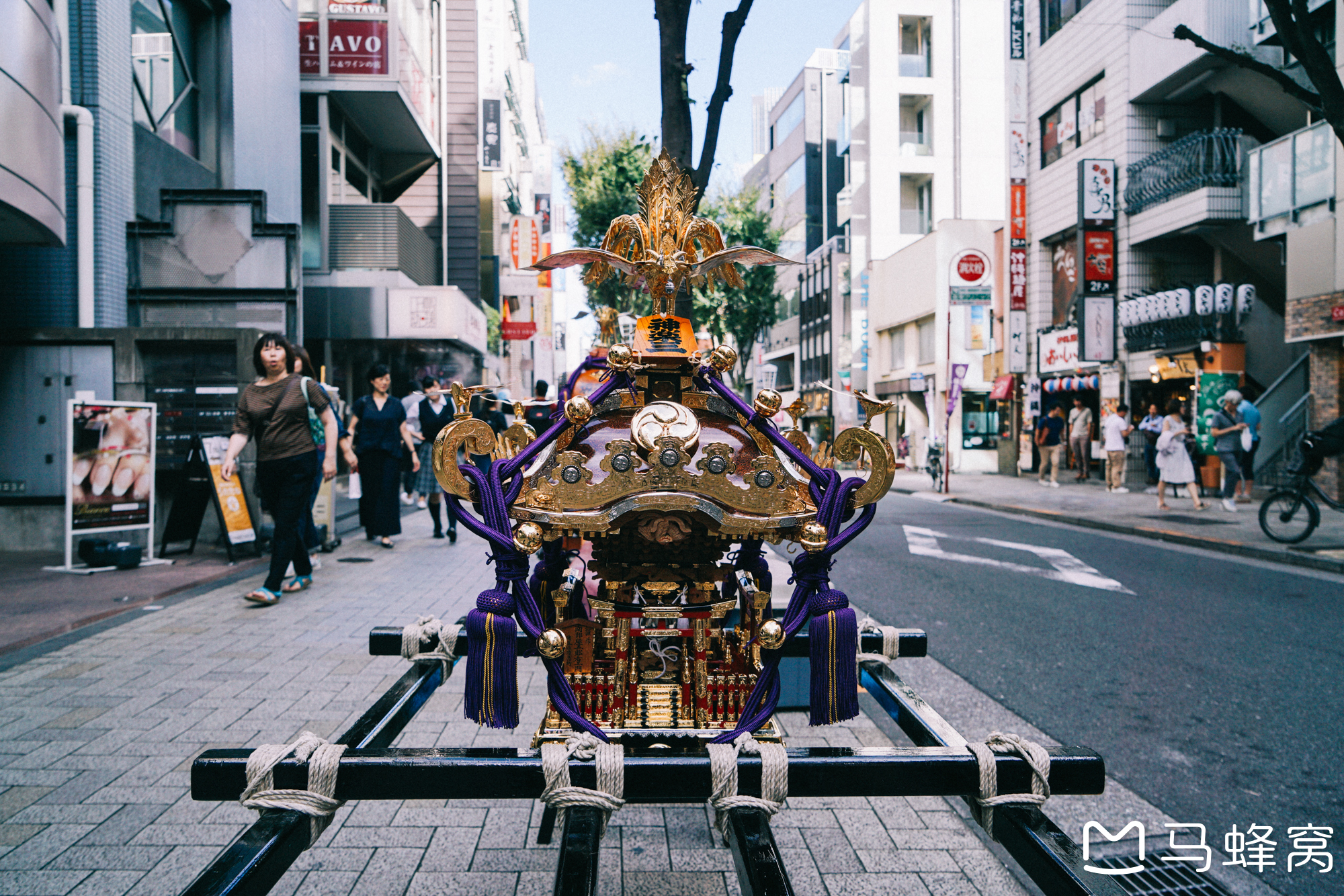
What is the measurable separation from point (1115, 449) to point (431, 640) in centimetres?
1685

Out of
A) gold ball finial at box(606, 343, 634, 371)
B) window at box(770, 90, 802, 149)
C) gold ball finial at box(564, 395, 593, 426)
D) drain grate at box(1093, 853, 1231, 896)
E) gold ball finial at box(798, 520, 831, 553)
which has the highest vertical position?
window at box(770, 90, 802, 149)

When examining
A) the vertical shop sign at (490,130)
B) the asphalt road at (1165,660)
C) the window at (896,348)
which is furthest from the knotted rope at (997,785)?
the window at (896,348)

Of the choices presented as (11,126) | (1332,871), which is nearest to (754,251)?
(1332,871)

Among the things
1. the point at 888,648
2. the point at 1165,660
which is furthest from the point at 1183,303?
the point at 888,648

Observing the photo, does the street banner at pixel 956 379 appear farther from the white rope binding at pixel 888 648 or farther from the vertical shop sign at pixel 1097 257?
the white rope binding at pixel 888 648

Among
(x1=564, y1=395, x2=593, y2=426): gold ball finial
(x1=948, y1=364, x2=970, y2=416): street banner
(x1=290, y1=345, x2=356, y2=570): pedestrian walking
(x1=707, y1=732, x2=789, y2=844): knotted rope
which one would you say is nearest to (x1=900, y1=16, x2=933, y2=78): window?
(x1=948, y1=364, x2=970, y2=416): street banner

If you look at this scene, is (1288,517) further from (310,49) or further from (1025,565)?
(310,49)

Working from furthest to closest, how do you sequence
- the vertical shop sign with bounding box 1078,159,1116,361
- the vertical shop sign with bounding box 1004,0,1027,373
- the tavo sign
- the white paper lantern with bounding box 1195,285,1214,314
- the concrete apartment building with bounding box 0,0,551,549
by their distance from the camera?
1. the vertical shop sign with bounding box 1004,0,1027,373
2. the tavo sign
3. the vertical shop sign with bounding box 1078,159,1116,361
4. the white paper lantern with bounding box 1195,285,1214,314
5. the concrete apartment building with bounding box 0,0,551,549

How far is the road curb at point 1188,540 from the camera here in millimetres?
8141

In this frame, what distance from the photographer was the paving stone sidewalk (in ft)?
7.86

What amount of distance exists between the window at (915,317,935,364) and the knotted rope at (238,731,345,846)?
30249 mm

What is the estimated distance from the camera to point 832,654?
6.45ft

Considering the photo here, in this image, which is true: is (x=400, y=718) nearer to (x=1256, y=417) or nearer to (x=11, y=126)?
(x=11, y=126)

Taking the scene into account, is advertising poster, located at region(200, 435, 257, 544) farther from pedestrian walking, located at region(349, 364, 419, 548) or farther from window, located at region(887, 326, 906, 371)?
window, located at region(887, 326, 906, 371)
